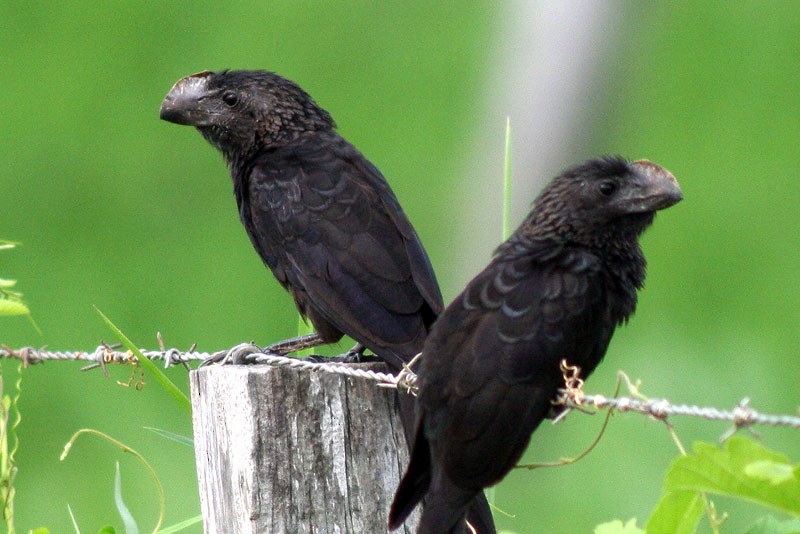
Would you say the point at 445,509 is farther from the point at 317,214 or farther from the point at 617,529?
the point at 317,214

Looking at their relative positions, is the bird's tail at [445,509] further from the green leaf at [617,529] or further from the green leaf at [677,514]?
the green leaf at [677,514]

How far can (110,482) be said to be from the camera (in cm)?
670

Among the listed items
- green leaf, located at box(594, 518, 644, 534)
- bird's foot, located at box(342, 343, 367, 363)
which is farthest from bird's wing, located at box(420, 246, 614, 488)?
bird's foot, located at box(342, 343, 367, 363)

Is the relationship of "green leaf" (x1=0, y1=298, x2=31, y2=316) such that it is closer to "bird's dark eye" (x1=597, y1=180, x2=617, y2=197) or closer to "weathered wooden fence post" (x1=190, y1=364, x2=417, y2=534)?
"weathered wooden fence post" (x1=190, y1=364, x2=417, y2=534)

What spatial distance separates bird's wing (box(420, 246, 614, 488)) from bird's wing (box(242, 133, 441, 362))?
0.69 meters

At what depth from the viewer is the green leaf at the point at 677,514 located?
1952 millimetres

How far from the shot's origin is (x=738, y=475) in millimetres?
1724

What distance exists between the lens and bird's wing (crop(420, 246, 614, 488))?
2355 millimetres

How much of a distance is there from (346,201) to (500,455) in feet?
4.55

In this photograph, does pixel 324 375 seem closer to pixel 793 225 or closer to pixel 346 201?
pixel 346 201

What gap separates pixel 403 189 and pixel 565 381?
23.6ft

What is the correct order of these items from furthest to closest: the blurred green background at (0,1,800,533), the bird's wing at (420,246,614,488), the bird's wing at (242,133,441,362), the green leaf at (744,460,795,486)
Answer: the blurred green background at (0,1,800,533) → the bird's wing at (242,133,441,362) → the bird's wing at (420,246,614,488) → the green leaf at (744,460,795,486)

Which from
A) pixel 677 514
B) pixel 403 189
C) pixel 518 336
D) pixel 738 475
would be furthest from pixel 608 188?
pixel 403 189

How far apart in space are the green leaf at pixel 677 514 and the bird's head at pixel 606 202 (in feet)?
2.67
